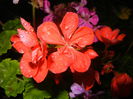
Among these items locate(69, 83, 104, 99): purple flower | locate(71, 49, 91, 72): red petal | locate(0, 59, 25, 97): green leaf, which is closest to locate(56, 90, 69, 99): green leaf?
locate(69, 83, 104, 99): purple flower

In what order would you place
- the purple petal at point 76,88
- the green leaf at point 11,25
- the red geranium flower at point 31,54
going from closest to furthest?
the red geranium flower at point 31,54 < the purple petal at point 76,88 < the green leaf at point 11,25

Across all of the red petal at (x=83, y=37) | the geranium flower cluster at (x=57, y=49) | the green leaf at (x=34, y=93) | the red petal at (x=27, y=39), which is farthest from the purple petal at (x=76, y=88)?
the red petal at (x=27, y=39)

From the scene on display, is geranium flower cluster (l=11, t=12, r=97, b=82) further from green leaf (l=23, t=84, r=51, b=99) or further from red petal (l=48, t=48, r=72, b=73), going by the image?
green leaf (l=23, t=84, r=51, b=99)

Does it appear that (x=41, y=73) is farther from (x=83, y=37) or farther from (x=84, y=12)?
(x=84, y=12)

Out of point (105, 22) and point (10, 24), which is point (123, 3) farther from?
point (10, 24)

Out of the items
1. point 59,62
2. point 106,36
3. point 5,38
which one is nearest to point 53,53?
point 59,62

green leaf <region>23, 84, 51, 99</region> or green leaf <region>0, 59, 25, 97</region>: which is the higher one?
green leaf <region>0, 59, 25, 97</region>

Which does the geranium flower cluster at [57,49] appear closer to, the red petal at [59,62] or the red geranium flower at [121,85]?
the red petal at [59,62]
